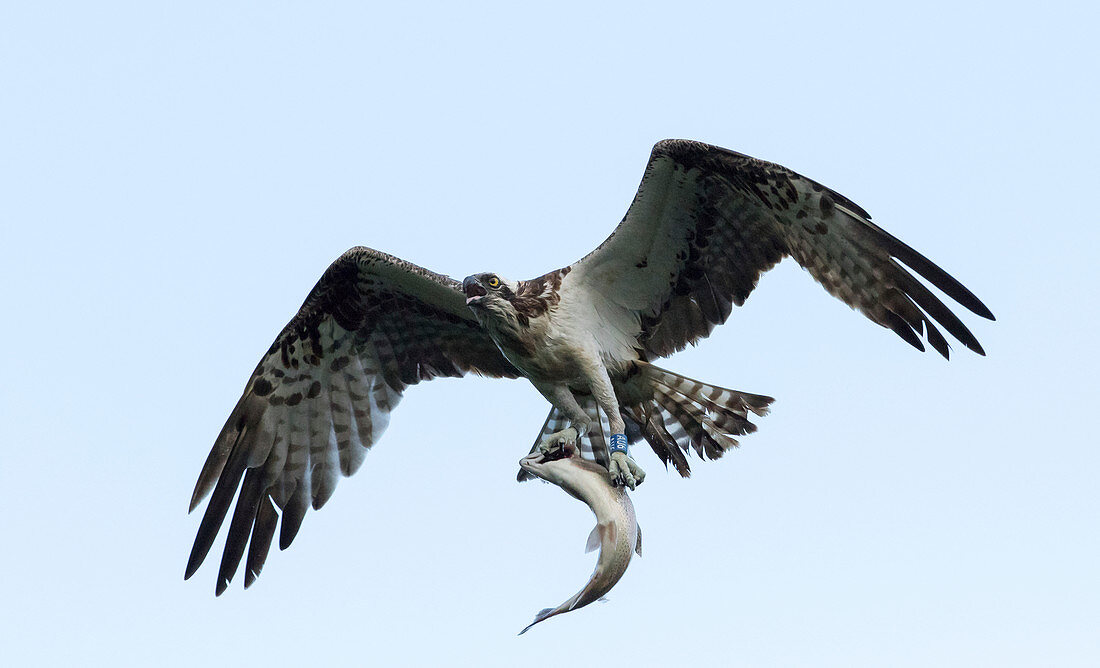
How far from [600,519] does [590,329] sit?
7.76 feet

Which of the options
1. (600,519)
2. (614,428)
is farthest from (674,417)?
(600,519)

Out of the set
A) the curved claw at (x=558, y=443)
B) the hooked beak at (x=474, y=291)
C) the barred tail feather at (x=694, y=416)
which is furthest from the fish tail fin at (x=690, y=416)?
the hooked beak at (x=474, y=291)

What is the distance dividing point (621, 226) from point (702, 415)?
1.61 m

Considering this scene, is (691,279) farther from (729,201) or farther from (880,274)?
(880,274)

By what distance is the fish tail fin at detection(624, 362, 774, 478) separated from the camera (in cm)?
1132

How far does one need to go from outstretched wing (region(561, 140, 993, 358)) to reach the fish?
6.44 ft

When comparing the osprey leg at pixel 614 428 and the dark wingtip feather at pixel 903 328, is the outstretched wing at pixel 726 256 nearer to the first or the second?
the dark wingtip feather at pixel 903 328

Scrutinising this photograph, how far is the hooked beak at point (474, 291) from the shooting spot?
10844mm

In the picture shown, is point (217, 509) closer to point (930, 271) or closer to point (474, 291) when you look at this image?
point (474, 291)

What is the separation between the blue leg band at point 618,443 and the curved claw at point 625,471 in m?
0.22

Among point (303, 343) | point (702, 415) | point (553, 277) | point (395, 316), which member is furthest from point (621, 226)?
point (303, 343)

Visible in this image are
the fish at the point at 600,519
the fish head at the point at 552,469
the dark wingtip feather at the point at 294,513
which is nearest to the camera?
the fish at the point at 600,519

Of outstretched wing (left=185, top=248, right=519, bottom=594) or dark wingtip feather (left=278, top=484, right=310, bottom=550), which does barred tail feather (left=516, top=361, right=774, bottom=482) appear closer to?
outstretched wing (left=185, top=248, right=519, bottom=594)

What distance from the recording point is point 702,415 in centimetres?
1138
